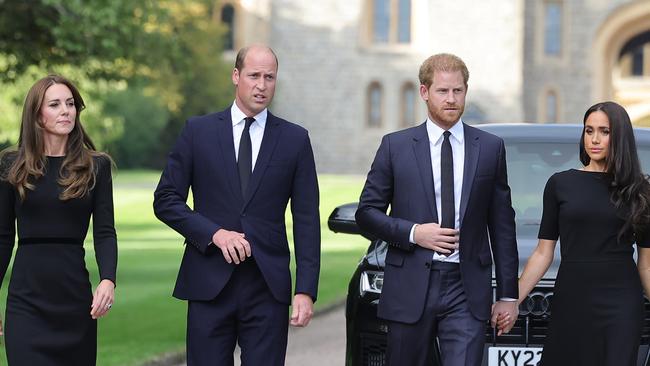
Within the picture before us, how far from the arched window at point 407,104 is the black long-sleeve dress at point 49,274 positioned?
5183cm

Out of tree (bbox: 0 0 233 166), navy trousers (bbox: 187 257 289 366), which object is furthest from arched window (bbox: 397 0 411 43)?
navy trousers (bbox: 187 257 289 366)

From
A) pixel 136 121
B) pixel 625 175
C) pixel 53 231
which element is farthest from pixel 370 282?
pixel 136 121

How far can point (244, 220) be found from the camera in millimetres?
5457

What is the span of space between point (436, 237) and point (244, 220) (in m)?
0.75

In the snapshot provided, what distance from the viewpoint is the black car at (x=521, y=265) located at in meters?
6.34

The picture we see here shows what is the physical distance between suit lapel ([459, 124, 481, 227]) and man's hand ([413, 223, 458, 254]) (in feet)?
0.35

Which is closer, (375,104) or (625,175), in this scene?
(625,175)

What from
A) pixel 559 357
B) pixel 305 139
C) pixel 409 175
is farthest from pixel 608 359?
pixel 305 139

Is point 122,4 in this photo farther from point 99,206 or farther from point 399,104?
point 399,104

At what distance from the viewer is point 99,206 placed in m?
5.43

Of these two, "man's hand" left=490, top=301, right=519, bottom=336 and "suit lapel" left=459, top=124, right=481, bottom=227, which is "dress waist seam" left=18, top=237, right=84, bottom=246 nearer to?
"suit lapel" left=459, top=124, right=481, bottom=227

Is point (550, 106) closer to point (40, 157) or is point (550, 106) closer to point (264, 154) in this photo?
point (264, 154)

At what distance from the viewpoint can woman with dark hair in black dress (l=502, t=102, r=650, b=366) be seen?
213 inches

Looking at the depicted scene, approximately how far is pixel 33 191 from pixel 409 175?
4.81ft
